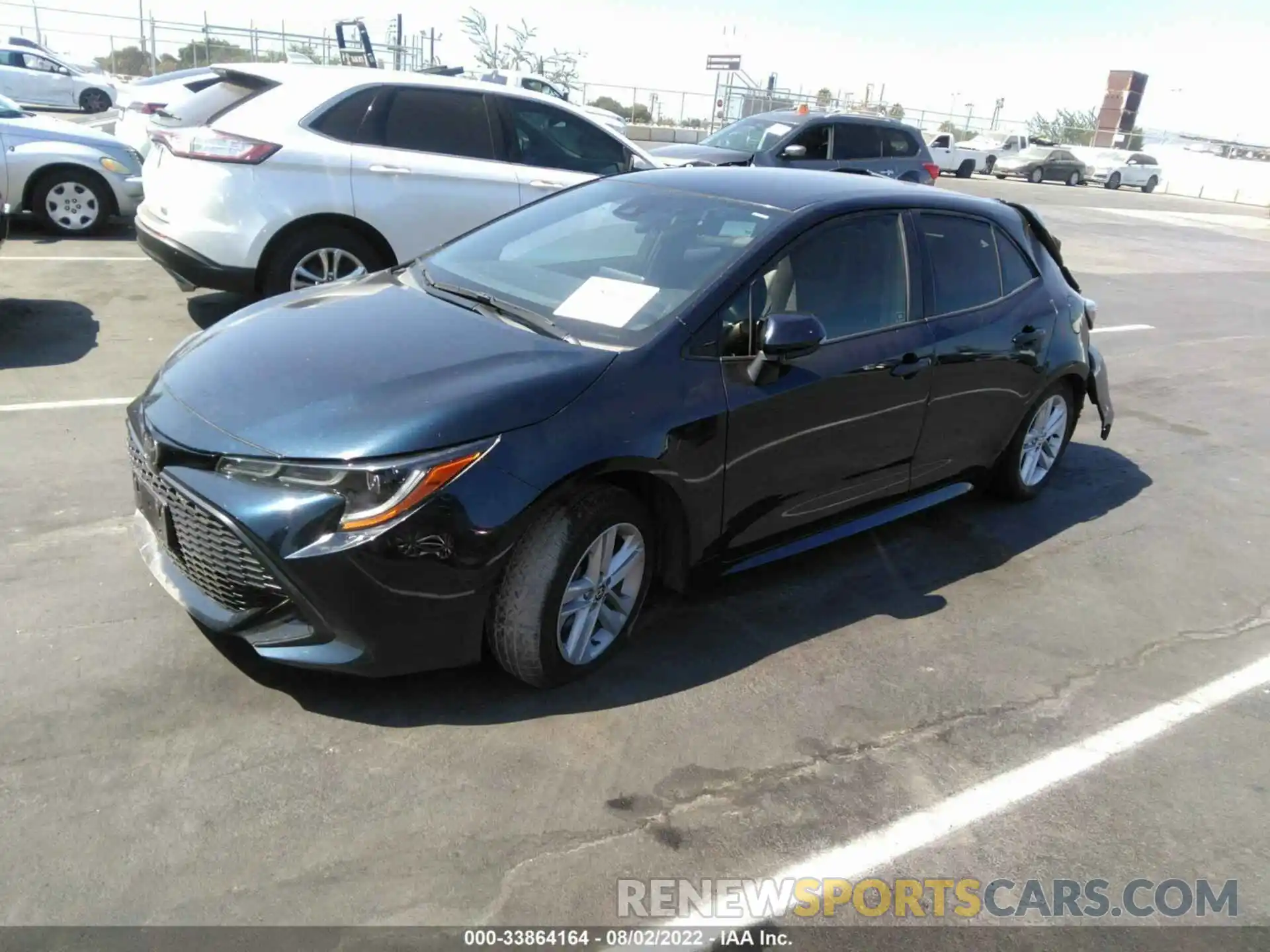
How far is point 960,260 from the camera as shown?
4.61m

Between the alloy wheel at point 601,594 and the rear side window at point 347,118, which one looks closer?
the alloy wheel at point 601,594

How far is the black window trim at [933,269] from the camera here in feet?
14.3

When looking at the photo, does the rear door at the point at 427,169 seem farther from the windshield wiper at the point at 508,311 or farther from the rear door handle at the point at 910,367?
the rear door handle at the point at 910,367

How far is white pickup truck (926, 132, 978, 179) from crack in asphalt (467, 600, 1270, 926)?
32.7m

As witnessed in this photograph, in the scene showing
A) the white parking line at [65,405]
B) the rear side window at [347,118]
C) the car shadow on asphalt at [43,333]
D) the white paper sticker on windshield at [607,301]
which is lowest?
the car shadow on asphalt at [43,333]

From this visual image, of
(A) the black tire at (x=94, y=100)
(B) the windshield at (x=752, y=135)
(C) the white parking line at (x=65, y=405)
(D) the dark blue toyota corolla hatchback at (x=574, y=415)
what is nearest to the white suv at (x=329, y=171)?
(C) the white parking line at (x=65, y=405)

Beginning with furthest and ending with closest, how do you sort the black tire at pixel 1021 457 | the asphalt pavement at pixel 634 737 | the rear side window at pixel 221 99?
the rear side window at pixel 221 99, the black tire at pixel 1021 457, the asphalt pavement at pixel 634 737

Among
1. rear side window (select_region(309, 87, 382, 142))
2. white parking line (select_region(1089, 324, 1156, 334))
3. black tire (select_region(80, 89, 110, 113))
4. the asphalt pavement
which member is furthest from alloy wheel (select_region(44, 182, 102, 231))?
black tire (select_region(80, 89, 110, 113))

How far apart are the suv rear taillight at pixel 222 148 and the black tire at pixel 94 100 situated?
80.5 feet

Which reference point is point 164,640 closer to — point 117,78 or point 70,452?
point 70,452

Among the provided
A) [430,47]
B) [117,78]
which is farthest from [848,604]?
[117,78]

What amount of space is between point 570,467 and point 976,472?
2760mm

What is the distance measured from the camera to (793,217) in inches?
152

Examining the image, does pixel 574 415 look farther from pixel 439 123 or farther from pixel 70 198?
pixel 70 198
